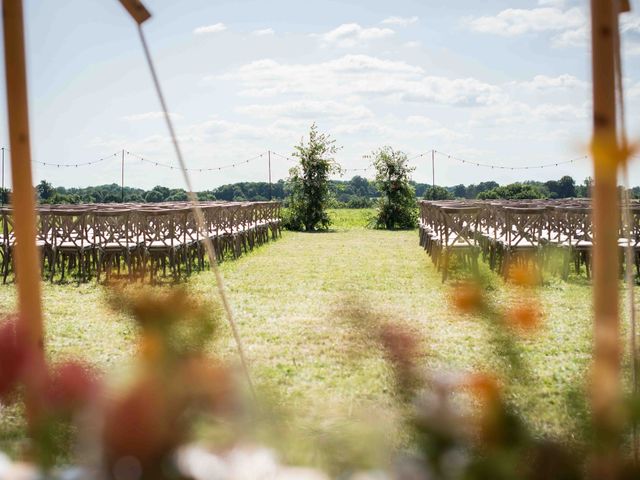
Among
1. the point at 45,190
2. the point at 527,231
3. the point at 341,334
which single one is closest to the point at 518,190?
the point at 45,190

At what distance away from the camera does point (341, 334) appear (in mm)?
3260

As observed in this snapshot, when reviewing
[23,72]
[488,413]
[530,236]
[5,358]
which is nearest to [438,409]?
[488,413]

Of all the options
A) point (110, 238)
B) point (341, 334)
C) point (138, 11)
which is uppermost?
point (138, 11)

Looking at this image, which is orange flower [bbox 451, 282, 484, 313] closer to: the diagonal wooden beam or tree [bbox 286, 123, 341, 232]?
the diagonal wooden beam

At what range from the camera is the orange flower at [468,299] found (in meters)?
0.84

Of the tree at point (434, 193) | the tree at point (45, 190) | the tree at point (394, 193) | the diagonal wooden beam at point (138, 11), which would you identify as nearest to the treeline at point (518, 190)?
the tree at point (434, 193)

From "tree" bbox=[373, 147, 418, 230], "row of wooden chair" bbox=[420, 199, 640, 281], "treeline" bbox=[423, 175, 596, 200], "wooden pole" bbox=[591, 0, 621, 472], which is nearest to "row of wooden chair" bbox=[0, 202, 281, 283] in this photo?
"row of wooden chair" bbox=[420, 199, 640, 281]

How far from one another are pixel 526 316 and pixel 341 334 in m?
2.44

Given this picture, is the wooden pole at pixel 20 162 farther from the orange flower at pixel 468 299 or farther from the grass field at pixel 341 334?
the orange flower at pixel 468 299

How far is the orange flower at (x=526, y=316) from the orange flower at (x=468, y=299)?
39 mm

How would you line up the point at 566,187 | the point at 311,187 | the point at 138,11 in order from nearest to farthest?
the point at 138,11
the point at 311,187
the point at 566,187

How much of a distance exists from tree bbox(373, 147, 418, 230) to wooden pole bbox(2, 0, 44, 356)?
2195 centimetres

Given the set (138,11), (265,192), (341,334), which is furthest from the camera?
(265,192)

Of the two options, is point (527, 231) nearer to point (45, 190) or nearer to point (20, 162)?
point (20, 162)
